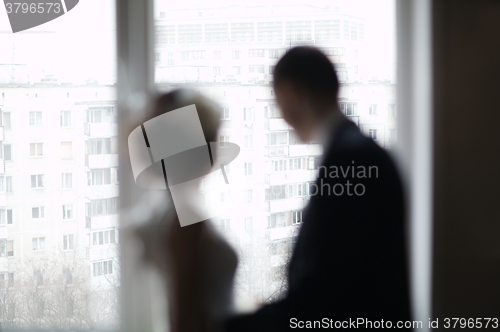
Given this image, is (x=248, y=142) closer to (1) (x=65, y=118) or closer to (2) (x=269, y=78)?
(2) (x=269, y=78)

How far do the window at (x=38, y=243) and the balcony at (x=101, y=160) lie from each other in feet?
0.86

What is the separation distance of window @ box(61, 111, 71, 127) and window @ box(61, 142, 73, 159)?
0.05 m

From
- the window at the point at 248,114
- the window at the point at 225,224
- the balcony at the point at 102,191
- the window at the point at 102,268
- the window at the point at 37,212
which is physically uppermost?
the window at the point at 248,114

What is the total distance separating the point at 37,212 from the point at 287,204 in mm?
727

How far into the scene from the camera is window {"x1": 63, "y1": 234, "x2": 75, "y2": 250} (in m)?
1.12

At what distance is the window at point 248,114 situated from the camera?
3.52 ft

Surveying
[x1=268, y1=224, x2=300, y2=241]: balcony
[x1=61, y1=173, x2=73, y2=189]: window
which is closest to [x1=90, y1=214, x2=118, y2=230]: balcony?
[x1=61, y1=173, x2=73, y2=189]: window

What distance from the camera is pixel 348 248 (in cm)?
107

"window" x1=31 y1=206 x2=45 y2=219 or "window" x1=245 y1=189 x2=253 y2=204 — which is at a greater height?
"window" x1=245 y1=189 x2=253 y2=204

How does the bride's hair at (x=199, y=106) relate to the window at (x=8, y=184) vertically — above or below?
above

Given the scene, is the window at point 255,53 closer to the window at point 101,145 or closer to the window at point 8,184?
the window at point 101,145

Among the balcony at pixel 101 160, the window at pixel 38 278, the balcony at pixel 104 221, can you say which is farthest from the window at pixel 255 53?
the window at pixel 38 278

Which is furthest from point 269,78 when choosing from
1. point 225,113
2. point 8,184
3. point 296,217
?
point 8,184

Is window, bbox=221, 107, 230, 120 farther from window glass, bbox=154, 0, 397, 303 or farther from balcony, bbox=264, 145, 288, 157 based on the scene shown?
balcony, bbox=264, 145, 288, 157
